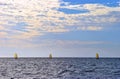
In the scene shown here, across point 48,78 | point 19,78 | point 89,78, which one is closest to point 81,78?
point 89,78

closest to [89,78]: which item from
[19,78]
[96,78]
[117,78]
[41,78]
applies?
[96,78]

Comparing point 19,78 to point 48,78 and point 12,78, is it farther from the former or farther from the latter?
point 48,78

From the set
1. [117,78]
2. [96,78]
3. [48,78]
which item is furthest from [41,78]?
[117,78]

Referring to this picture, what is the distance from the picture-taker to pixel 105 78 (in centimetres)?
5919

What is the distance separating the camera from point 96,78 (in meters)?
58.8

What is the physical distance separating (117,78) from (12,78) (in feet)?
62.8

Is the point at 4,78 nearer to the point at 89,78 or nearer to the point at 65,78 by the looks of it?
the point at 65,78

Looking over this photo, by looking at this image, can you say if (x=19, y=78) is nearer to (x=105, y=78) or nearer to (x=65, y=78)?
(x=65, y=78)

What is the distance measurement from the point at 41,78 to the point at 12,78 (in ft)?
17.5

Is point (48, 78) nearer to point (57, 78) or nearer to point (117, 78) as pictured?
point (57, 78)

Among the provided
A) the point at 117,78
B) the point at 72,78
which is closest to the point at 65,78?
the point at 72,78

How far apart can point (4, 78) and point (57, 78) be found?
9.69 meters

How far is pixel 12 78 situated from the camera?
2372 inches

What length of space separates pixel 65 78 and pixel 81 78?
2.90 m
